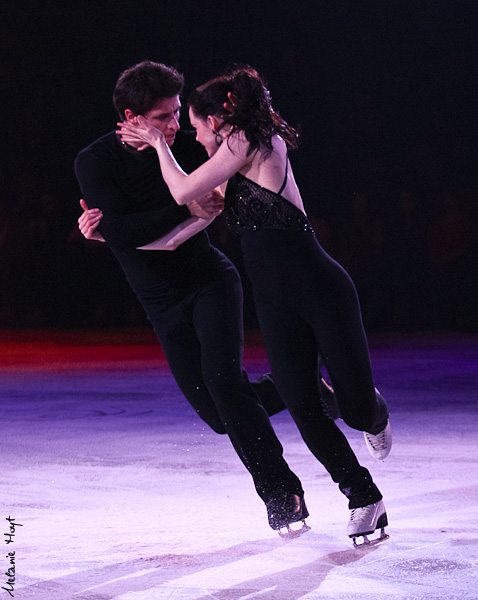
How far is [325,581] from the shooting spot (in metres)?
2.33

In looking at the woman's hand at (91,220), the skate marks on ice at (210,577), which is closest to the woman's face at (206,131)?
the woman's hand at (91,220)

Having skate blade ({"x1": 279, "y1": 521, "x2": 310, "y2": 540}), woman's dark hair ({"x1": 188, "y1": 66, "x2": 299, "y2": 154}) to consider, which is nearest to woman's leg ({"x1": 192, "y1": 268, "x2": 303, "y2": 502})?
skate blade ({"x1": 279, "y1": 521, "x2": 310, "y2": 540})

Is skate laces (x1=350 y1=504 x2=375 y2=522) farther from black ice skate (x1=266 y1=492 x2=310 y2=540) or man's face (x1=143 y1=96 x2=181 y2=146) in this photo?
man's face (x1=143 y1=96 x2=181 y2=146)

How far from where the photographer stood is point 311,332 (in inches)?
102

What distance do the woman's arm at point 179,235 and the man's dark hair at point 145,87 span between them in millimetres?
394

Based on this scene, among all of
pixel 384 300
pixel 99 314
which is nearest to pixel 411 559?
pixel 384 300

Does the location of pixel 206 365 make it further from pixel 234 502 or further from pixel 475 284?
→ pixel 475 284

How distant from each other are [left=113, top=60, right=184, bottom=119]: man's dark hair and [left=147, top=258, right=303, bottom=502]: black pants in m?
0.62

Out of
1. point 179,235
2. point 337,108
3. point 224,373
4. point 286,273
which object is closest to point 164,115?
point 179,235

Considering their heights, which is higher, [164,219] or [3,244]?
[164,219]

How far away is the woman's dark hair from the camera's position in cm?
255

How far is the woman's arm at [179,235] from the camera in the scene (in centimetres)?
282

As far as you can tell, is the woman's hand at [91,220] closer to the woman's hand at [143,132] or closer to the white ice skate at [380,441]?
the woman's hand at [143,132]

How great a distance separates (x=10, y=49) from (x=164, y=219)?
827cm
